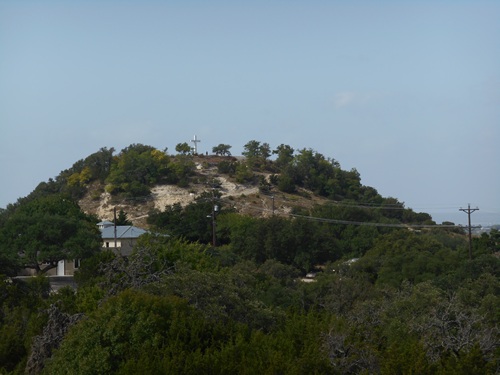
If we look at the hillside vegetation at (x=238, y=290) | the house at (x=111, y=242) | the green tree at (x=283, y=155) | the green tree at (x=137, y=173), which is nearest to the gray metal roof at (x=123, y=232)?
the house at (x=111, y=242)

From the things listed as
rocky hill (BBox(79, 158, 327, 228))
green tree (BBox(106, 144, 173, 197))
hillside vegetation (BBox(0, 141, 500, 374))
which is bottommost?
hillside vegetation (BBox(0, 141, 500, 374))

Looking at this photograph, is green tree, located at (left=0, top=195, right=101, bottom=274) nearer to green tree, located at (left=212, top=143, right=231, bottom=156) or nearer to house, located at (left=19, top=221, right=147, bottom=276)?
house, located at (left=19, top=221, right=147, bottom=276)

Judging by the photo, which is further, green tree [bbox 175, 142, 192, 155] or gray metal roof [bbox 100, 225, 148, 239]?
green tree [bbox 175, 142, 192, 155]

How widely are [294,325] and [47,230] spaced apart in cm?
3100

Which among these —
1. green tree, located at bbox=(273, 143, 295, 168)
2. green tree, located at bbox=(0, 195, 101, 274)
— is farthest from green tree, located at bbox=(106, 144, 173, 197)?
green tree, located at bbox=(0, 195, 101, 274)

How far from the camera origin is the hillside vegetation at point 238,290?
79.7 ft

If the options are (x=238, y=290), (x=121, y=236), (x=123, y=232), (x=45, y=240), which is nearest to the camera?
(x=238, y=290)

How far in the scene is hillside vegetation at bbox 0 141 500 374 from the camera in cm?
2430

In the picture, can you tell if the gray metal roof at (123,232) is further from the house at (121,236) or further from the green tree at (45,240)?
the green tree at (45,240)

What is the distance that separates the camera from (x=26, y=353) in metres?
31.1

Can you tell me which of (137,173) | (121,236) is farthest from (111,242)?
(137,173)

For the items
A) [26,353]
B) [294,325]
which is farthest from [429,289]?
[26,353]

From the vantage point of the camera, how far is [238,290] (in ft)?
107

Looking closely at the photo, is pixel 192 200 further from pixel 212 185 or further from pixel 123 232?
pixel 123 232
